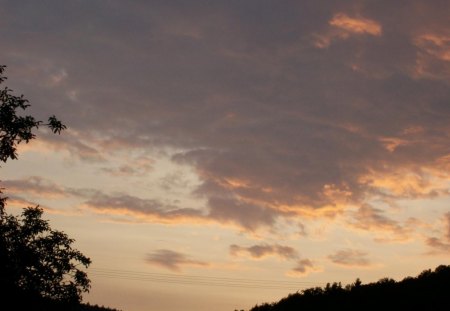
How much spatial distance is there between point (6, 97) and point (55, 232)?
55.8 ft

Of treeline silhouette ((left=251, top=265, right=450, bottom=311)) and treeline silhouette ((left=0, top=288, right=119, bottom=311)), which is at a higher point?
treeline silhouette ((left=251, top=265, right=450, bottom=311))

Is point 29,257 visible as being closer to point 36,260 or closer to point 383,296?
point 36,260

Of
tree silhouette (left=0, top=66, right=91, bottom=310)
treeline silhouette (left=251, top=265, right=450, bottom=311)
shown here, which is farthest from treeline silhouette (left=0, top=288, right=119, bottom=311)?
treeline silhouette (left=251, top=265, right=450, bottom=311)

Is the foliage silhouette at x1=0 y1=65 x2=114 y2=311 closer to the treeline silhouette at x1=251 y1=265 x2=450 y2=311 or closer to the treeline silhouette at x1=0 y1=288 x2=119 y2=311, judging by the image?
the treeline silhouette at x1=0 y1=288 x2=119 y2=311

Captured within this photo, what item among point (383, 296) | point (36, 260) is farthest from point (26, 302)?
point (383, 296)

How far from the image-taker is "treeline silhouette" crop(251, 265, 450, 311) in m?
34.4

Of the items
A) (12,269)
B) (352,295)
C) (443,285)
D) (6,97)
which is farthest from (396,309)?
(6,97)

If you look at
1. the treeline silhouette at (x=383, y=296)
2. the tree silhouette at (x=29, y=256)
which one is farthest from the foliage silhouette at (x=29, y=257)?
the treeline silhouette at (x=383, y=296)

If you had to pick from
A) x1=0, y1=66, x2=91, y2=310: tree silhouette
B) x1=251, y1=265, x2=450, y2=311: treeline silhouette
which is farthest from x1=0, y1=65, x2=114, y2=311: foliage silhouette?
x1=251, y1=265, x2=450, y2=311: treeline silhouette

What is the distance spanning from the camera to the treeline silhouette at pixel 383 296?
3438cm

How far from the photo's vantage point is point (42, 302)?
4016 centimetres

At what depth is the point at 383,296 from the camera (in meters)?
38.6

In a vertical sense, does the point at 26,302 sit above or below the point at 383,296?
below

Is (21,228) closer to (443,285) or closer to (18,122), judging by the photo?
(18,122)
